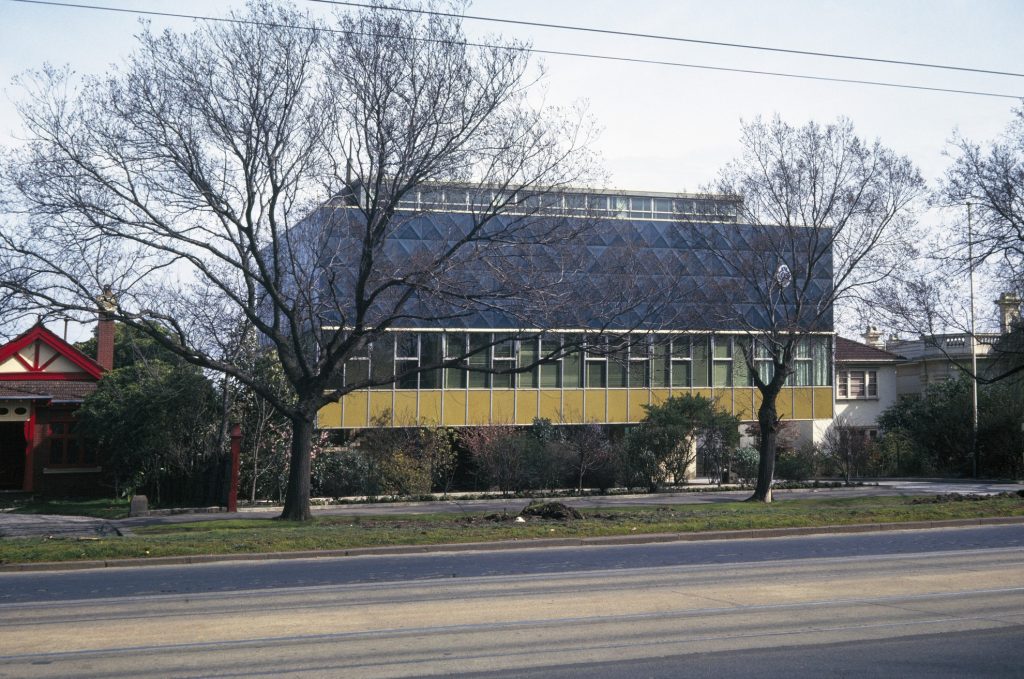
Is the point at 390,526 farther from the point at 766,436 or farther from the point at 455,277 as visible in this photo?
the point at 766,436

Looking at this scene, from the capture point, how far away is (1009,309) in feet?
102

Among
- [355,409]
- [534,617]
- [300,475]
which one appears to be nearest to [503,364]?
[355,409]

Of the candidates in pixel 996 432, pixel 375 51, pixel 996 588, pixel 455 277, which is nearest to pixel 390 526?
pixel 455 277

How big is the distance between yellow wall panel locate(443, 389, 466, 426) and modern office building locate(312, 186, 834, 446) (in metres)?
0.05

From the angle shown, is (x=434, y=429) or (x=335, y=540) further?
(x=434, y=429)

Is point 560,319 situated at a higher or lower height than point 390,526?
higher

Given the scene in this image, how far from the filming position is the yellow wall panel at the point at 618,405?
133ft

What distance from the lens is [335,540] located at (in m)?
17.7

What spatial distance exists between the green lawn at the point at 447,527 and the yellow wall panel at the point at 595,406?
14739 millimetres

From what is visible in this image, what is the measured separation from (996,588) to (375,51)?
48.6 feet

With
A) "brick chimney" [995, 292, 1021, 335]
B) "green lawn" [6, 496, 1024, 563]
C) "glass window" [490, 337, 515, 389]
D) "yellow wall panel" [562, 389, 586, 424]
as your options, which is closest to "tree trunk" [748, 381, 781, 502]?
"green lawn" [6, 496, 1024, 563]

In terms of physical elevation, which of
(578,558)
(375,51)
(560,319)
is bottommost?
(578,558)

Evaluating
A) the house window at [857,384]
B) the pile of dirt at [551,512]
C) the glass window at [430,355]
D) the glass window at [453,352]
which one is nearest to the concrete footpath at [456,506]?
the pile of dirt at [551,512]

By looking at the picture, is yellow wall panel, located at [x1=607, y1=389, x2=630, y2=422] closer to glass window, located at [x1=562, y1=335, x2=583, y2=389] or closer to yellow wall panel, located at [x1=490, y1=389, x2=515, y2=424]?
glass window, located at [x1=562, y1=335, x2=583, y2=389]
